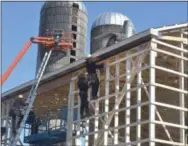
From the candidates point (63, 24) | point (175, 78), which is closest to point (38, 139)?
point (175, 78)

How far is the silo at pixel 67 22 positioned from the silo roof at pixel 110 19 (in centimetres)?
331

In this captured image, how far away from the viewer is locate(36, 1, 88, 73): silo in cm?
4831

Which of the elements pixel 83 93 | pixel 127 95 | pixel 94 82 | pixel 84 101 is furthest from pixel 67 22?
pixel 127 95

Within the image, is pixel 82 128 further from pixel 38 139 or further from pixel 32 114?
pixel 32 114

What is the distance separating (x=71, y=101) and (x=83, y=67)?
1813 millimetres

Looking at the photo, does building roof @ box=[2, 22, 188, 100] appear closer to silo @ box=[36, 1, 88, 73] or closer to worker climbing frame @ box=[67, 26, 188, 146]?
worker climbing frame @ box=[67, 26, 188, 146]

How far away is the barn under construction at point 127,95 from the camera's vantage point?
1903 centimetres

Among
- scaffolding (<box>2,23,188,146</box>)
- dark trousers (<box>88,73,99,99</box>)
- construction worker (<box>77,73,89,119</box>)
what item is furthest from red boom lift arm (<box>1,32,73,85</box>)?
dark trousers (<box>88,73,99,99</box>)

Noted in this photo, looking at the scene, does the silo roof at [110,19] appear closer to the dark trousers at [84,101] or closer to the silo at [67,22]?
the silo at [67,22]

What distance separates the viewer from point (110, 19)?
1801 inches

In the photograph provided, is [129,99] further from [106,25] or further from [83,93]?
[106,25]

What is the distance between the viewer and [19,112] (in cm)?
2562

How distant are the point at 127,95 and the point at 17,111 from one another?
8.23 meters

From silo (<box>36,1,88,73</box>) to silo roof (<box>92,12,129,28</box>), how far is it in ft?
10.9
